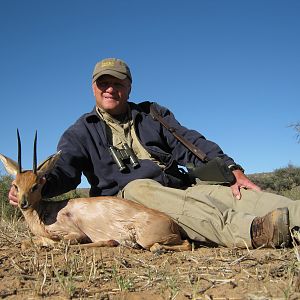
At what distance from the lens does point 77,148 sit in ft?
18.9

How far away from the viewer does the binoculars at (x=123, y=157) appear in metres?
5.69

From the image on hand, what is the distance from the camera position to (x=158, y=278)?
3.02 metres

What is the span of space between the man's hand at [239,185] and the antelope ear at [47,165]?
221 cm

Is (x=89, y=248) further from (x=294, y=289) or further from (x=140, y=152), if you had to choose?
(x=294, y=289)

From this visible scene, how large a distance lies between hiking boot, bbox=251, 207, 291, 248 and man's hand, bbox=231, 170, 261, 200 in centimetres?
92

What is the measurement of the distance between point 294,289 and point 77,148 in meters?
3.78

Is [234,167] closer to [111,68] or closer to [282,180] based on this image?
[111,68]

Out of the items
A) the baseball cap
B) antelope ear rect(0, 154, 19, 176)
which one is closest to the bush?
the baseball cap

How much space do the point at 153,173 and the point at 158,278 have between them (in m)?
2.81

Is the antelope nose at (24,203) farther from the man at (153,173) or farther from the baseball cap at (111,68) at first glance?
the baseball cap at (111,68)

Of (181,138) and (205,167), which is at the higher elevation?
(181,138)

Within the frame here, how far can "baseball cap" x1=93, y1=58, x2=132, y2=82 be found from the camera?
20.6 feet

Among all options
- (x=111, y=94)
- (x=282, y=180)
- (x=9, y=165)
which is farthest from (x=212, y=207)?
(x=282, y=180)

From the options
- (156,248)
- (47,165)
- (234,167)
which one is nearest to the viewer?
(156,248)
